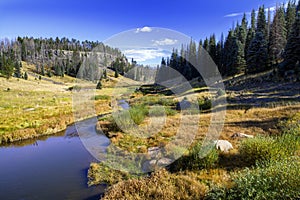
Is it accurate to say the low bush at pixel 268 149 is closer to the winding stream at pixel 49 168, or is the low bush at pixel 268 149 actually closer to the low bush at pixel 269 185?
the low bush at pixel 269 185

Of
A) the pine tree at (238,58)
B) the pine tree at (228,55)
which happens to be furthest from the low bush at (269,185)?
the pine tree at (228,55)

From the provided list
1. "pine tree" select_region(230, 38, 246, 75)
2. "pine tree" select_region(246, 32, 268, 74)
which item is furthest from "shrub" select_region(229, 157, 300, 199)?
"pine tree" select_region(230, 38, 246, 75)

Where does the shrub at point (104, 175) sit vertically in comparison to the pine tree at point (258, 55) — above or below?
below

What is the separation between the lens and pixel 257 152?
8844 mm

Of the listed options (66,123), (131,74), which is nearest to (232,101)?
(66,123)

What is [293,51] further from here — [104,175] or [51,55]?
[51,55]

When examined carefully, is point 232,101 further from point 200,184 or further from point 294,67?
point 200,184

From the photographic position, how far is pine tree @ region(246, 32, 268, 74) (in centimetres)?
4550

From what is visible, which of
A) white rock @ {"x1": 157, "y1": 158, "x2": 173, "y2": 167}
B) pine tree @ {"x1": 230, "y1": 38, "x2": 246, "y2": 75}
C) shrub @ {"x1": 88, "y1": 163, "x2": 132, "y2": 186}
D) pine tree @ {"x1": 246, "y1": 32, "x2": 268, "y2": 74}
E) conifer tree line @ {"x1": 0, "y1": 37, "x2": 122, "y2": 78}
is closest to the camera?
shrub @ {"x1": 88, "y1": 163, "x2": 132, "y2": 186}

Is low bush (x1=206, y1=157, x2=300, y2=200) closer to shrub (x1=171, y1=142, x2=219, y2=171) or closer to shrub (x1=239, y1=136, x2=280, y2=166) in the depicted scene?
shrub (x1=239, y1=136, x2=280, y2=166)

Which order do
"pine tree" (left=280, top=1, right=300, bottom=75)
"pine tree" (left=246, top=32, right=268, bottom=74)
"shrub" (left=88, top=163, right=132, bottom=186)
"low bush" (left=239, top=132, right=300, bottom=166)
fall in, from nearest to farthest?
1. "low bush" (left=239, top=132, right=300, bottom=166)
2. "shrub" (left=88, top=163, right=132, bottom=186)
3. "pine tree" (left=280, top=1, right=300, bottom=75)
4. "pine tree" (left=246, top=32, right=268, bottom=74)

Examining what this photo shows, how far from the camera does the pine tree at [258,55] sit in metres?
45.5

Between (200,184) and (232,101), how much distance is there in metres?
23.8

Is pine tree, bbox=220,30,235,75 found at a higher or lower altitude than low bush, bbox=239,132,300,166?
higher
